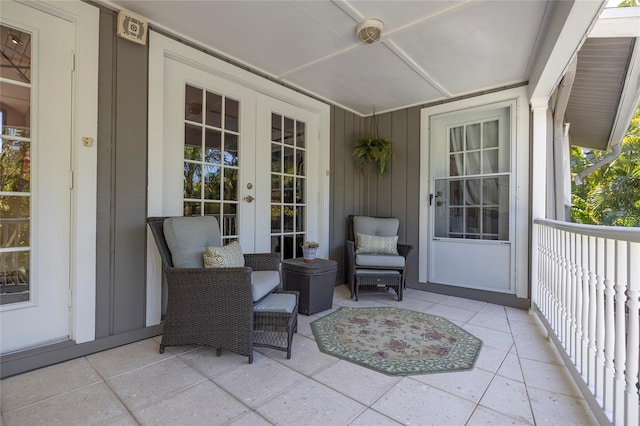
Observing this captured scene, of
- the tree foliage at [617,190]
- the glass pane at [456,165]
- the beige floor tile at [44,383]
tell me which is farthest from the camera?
the tree foliage at [617,190]

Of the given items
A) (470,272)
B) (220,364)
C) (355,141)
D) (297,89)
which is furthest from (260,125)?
(470,272)

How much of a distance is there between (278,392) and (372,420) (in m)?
0.54

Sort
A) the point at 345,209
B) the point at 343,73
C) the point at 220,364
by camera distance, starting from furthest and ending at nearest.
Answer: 1. the point at 345,209
2. the point at 343,73
3. the point at 220,364

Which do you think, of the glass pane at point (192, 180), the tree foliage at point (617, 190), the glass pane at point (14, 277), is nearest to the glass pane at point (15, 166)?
the glass pane at point (14, 277)

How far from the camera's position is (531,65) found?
302 cm

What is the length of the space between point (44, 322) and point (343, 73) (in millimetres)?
3360

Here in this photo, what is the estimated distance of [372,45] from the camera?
273 cm

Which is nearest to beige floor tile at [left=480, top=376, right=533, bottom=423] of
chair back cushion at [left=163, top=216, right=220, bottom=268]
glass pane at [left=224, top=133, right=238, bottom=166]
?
chair back cushion at [left=163, top=216, right=220, bottom=268]

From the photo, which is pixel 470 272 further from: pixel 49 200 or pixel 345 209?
pixel 49 200

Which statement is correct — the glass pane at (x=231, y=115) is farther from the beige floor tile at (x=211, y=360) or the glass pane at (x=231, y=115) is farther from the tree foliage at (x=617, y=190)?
the tree foliage at (x=617, y=190)

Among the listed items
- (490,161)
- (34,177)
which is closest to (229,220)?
(34,177)

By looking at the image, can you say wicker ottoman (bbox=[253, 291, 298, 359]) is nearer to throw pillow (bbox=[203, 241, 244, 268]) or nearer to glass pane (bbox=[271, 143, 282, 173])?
throw pillow (bbox=[203, 241, 244, 268])

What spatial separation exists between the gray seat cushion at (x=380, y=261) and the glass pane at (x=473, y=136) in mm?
1760

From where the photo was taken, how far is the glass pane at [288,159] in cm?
368
